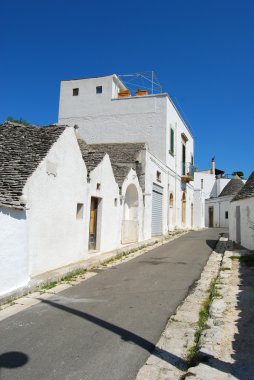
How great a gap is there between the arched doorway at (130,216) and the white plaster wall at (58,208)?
18.3ft

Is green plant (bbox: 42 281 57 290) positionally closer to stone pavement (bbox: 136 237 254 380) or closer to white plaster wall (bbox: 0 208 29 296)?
white plaster wall (bbox: 0 208 29 296)

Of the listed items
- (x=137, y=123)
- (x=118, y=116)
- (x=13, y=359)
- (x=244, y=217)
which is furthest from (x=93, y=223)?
(x=118, y=116)

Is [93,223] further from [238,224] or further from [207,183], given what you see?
[207,183]

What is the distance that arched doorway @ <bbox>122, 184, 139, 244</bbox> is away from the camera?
17.5 meters

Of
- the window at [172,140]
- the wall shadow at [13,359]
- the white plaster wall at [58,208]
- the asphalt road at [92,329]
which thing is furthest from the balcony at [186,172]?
the wall shadow at [13,359]

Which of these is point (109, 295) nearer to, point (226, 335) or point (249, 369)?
point (226, 335)

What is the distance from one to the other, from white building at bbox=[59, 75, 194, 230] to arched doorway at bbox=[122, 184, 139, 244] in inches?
114

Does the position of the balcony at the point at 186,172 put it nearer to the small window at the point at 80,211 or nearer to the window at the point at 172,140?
the window at the point at 172,140

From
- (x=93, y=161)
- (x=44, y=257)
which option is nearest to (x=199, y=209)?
(x=93, y=161)

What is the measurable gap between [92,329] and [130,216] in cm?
1385

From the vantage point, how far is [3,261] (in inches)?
278

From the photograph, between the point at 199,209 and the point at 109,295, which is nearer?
the point at 109,295

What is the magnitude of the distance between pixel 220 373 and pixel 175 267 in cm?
741

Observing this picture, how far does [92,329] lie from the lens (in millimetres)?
5371
